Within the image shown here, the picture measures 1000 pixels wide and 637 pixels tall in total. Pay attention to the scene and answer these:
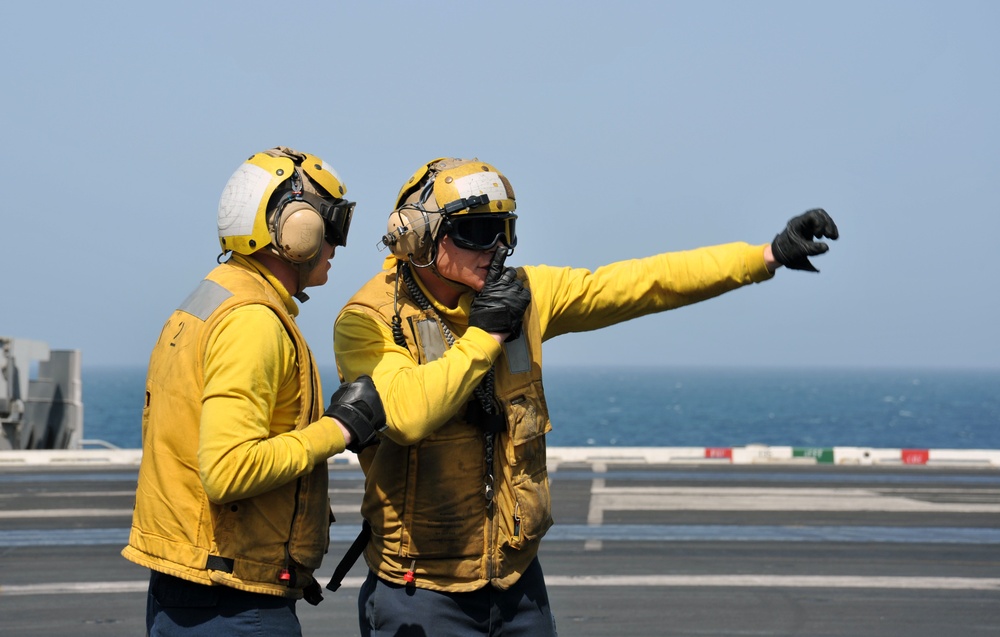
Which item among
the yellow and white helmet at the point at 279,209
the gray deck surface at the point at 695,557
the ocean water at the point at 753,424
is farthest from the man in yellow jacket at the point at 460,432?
the ocean water at the point at 753,424

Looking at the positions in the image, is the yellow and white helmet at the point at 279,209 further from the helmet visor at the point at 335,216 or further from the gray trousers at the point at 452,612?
the gray trousers at the point at 452,612

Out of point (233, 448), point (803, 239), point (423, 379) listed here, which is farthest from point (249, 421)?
point (803, 239)

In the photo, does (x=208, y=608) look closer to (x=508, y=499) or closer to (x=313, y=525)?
(x=313, y=525)

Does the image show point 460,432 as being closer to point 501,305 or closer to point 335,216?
point 501,305

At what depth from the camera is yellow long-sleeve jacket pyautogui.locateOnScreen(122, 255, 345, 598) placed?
312 cm

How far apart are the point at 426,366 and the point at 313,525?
0.58m

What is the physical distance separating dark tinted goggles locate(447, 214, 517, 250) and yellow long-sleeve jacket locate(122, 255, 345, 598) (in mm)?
647

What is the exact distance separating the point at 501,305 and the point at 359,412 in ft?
1.91

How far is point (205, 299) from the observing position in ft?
11.0

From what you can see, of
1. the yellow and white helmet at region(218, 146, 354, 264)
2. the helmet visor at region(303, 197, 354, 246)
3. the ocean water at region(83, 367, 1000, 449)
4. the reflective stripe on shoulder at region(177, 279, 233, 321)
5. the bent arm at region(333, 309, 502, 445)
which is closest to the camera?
the reflective stripe on shoulder at region(177, 279, 233, 321)

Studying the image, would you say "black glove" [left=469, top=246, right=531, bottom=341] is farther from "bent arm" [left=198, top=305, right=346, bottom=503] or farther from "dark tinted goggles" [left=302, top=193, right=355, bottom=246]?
"bent arm" [left=198, top=305, right=346, bottom=503]

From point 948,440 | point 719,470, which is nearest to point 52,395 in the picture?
point 719,470

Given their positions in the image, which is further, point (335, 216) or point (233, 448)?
point (335, 216)

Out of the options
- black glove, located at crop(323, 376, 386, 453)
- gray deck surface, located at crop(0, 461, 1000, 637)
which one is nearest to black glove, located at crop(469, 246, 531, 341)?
black glove, located at crop(323, 376, 386, 453)
